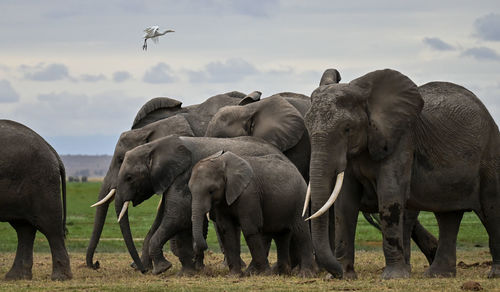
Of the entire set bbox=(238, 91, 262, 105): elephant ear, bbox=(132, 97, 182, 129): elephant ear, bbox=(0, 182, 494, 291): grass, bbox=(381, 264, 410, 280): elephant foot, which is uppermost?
bbox=(238, 91, 262, 105): elephant ear

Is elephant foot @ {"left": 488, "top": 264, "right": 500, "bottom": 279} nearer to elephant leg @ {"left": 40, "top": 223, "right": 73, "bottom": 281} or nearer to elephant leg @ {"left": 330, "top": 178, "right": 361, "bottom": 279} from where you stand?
elephant leg @ {"left": 330, "top": 178, "right": 361, "bottom": 279}

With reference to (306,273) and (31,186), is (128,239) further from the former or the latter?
(306,273)

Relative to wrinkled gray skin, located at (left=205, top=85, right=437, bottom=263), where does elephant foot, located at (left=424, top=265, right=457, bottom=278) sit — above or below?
below

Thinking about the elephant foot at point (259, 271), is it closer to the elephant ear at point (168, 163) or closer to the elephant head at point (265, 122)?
the elephant ear at point (168, 163)

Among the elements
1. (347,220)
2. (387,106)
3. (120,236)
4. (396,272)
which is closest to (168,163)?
(347,220)

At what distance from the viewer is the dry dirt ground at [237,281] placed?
12484 millimetres

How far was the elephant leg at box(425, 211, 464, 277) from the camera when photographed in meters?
14.8

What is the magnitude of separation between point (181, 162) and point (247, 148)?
97cm

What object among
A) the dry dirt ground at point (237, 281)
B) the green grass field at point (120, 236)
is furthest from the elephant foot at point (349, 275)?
the green grass field at point (120, 236)

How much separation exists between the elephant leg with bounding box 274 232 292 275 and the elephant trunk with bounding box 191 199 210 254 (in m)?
1.37

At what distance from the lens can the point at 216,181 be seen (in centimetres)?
1454

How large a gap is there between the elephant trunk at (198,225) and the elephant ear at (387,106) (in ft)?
7.87

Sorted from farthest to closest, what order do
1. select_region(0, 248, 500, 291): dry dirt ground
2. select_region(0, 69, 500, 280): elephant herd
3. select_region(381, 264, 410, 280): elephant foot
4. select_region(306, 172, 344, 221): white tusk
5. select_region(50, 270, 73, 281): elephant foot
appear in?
1. select_region(50, 270, 73, 281): elephant foot
2. select_region(381, 264, 410, 280): elephant foot
3. select_region(0, 69, 500, 280): elephant herd
4. select_region(306, 172, 344, 221): white tusk
5. select_region(0, 248, 500, 291): dry dirt ground


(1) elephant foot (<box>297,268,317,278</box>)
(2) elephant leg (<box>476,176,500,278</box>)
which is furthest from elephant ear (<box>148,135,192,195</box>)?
(2) elephant leg (<box>476,176,500,278</box>)
